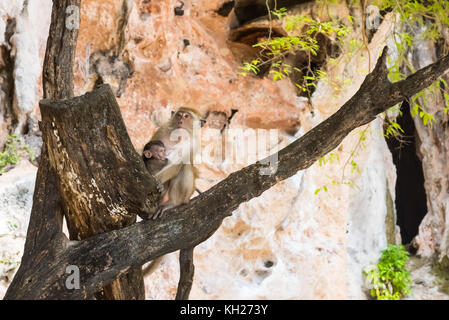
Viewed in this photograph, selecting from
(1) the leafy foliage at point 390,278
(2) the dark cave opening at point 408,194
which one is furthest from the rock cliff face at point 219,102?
(2) the dark cave opening at point 408,194

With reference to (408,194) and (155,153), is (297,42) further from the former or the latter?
(408,194)

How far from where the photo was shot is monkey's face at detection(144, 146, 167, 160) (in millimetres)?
3346

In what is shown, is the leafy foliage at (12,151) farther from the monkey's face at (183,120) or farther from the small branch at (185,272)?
the small branch at (185,272)

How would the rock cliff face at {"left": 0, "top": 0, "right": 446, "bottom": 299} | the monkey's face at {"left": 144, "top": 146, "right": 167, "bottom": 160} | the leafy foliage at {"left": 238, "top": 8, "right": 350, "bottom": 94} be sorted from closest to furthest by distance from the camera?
1. the monkey's face at {"left": 144, "top": 146, "right": 167, "bottom": 160}
2. the leafy foliage at {"left": 238, "top": 8, "right": 350, "bottom": 94}
3. the rock cliff face at {"left": 0, "top": 0, "right": 446, "bottom": 299}

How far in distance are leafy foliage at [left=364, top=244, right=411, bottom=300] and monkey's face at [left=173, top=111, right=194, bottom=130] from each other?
4.95 m

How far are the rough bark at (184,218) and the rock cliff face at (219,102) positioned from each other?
7.60ft

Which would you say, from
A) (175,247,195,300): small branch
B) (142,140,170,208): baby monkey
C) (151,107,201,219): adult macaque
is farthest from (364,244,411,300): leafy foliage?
(142,140,170,208): baby monkey

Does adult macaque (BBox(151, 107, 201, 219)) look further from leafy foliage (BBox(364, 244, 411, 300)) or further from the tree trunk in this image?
leafy foliage (BBox(364, 244, 411, 300))

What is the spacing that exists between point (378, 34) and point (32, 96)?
13.2ft

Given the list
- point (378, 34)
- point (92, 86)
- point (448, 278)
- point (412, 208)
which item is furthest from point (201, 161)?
point (412, 208)

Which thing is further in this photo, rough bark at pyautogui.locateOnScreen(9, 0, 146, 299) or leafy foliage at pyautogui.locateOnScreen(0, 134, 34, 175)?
leafy foliage at pyautogui.locateOnScreen(0, 134, 34, 175)

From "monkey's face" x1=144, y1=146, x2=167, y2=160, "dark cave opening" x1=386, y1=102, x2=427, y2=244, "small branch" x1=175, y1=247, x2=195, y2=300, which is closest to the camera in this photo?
"small branch" x1=175, y1=247, x2=195, y2=300

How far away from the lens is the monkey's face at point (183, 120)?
3.85 meters

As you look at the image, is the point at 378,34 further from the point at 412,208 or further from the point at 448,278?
the point at 412,208
